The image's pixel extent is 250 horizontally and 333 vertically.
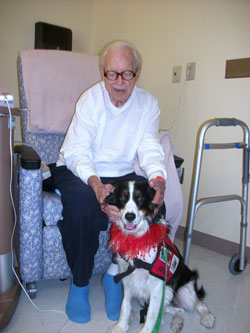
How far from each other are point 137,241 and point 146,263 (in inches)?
3.9

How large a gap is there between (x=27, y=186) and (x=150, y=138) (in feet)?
2.32

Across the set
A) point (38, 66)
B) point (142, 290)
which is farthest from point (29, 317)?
point (38, 66)

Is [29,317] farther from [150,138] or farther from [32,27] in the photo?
[32,27]

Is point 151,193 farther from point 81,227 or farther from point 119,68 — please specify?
point 119,68

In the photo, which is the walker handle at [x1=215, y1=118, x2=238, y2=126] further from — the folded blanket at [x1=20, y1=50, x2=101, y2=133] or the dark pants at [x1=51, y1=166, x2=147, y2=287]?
the folded blanket at [x1=20, y1=50, x2=101, y2=133]

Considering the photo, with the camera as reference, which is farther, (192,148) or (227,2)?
(192,148)

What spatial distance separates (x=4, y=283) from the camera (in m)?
1.37

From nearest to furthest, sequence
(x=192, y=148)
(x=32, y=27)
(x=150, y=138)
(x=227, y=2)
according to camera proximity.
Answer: (x=150, y=138) < (x=227, y=2) < (x=192, y=148) < (x=32, y=27)

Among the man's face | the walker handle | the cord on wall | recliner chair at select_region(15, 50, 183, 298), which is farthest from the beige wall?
the man's face

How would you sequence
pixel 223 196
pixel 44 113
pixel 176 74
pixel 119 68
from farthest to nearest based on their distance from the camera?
pixel 176 74 < pixel 44 113 < pixel 223 196 < pixel 119 68

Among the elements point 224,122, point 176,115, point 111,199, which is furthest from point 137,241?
point 176,115

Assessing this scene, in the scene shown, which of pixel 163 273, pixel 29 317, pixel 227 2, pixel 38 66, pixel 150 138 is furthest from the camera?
pixel 227 2

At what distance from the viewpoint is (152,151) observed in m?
1.60

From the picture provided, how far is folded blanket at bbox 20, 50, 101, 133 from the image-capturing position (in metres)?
1.87
